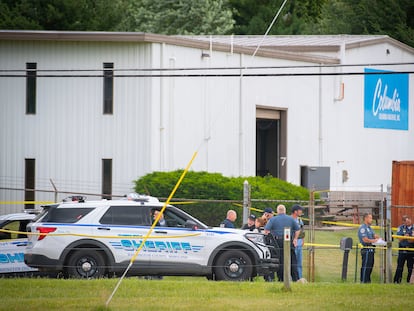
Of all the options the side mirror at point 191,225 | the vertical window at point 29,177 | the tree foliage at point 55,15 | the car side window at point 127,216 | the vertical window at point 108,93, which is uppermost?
the tree foliage at point 55,15

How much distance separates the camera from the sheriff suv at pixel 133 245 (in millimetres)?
20688

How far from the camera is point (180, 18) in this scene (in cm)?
6694

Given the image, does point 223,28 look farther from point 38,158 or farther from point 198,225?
point 198,225

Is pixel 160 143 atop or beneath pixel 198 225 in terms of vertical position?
atop

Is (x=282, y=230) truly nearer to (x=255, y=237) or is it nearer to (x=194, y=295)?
(x=255, y=237)

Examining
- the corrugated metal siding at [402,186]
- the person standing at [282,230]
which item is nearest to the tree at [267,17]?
the corrugated metal siding at [402,186]

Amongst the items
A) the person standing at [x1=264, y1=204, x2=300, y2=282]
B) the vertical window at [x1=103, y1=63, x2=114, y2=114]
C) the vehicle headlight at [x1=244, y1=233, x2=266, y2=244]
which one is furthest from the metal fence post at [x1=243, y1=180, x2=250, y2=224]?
the vertical window at [x1=103, y1=63, x2=114, y2=114]

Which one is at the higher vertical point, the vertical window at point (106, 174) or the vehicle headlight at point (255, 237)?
the vertical window at point (106, 174)

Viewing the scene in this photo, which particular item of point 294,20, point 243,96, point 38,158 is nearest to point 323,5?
point 294,20

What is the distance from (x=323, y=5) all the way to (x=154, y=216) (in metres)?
64.1

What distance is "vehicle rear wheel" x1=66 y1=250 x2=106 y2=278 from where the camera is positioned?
20.8m

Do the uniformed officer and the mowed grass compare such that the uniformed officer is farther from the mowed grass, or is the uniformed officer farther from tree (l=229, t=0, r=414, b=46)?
tree (l=229, t=0, r=414, b=46)

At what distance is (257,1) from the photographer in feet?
254

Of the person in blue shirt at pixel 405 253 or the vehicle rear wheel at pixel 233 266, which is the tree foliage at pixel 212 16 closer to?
the person in blue shirt at pixel 405 253
